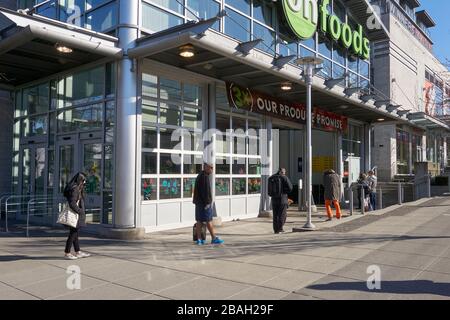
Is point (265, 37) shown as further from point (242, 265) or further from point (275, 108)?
point (242, 265)

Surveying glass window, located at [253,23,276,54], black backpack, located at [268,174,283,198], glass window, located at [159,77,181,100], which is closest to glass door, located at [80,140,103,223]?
glass window, located at [159,77,181,100]

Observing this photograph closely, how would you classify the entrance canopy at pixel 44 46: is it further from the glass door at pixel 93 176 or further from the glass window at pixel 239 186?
the glass window at pixel 239 186

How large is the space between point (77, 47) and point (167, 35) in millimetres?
1888

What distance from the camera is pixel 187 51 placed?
980 cm

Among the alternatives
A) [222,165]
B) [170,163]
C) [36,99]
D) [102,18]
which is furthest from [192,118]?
[36,99]

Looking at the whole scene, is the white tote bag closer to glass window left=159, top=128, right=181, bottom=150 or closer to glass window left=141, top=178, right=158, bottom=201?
glass window left=141, top=178, right=158, bottom=201

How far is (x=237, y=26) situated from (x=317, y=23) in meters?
4.78

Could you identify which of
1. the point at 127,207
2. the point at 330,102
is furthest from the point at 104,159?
the point at 330,102

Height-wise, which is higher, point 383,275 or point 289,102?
point 289,102

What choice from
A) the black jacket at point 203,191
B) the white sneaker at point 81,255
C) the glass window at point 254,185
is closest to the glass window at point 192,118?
the glass window at point 254,185

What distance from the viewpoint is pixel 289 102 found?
1539 cm

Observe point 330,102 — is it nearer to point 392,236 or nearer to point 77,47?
point 392,236

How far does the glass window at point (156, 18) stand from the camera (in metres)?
10.5

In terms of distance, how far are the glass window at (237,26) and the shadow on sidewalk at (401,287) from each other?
8507mm
